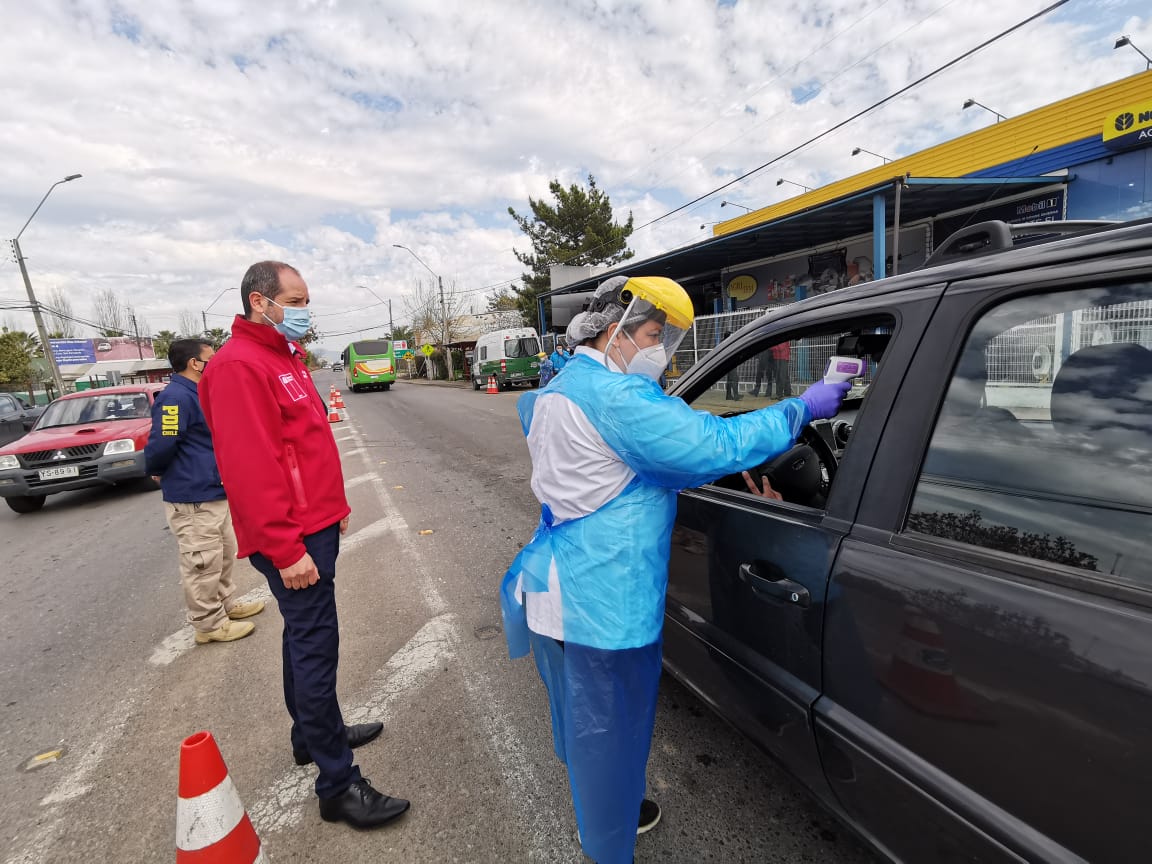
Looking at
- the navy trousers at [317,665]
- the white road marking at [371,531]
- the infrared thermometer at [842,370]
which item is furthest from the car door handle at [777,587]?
the white road marking at [371,531]

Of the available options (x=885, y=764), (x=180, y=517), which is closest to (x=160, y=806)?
(x=180, y=517)

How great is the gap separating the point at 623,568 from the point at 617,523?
4.9 inches

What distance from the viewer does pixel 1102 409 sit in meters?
1.21

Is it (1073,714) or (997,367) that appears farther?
(997,367)

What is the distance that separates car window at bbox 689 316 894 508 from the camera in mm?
1893

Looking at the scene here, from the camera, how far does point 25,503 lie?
25.5 ft

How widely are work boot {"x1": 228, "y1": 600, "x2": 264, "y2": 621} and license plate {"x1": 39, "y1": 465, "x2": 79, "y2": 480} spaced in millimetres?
5454

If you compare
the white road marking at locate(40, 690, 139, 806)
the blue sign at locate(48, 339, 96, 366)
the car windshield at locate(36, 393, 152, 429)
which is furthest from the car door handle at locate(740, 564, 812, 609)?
the blue sign at locate(48, 339, 96, 366)

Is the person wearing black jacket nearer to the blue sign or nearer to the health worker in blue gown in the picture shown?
the health worker in blue gown

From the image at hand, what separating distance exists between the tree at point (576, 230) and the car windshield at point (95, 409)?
92.0ft

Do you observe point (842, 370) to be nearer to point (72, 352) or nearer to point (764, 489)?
point (764, 489)

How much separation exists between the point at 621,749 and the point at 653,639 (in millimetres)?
314

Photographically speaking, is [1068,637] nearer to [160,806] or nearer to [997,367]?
[997,367]

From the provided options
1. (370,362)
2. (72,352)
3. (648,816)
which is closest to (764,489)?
(648,816)
